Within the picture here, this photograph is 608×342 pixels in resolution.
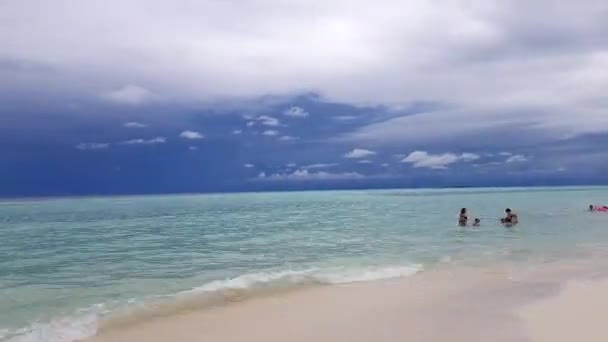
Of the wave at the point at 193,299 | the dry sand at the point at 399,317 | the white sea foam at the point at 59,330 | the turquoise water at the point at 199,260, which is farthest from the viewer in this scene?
the turquoise water at the point at 199,260

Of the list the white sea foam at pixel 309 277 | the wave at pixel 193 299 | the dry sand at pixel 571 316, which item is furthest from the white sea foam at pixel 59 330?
the dry sand at pixel 571 316

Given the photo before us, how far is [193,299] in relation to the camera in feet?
38.2

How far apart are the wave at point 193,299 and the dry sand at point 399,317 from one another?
396 mm

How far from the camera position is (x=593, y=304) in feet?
33.7

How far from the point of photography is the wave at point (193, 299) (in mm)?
9148

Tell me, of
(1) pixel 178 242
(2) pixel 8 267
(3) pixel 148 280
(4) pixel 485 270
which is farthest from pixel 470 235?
(2) pixel 8 267

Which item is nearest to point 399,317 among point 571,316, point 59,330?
point 571,316

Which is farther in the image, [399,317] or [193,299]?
[193,299]

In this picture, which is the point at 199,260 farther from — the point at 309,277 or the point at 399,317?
the point at 399,317

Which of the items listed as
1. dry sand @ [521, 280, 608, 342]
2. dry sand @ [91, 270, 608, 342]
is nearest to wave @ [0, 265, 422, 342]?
dry sand @ [91, 270, 608, 342]

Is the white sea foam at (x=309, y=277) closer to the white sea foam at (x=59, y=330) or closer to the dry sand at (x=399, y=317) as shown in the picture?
the dry sand at (x=399, y=317)

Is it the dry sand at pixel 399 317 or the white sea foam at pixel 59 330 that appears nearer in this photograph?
the dry sand at pixel 399 317

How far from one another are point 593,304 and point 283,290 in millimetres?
7053

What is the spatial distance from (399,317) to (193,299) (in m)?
4.98
